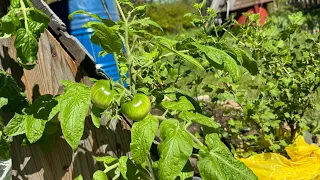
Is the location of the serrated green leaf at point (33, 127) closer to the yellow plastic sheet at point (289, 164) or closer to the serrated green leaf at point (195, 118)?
the serrated green leaf at point (195, 118)

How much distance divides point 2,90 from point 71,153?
534 mm

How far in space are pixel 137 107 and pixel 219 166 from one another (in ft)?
Answer: 1.10

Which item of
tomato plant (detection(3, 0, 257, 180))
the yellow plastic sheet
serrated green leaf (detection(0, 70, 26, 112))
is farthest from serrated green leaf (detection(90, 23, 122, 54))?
the yellow plastic sheet

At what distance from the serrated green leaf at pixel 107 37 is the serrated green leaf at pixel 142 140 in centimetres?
28

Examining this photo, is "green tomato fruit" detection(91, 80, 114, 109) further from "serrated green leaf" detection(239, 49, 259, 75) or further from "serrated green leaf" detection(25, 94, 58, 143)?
"serrated green leaf" detection(239, 49, 259, 75)

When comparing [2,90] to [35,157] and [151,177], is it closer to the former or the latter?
[35,157]

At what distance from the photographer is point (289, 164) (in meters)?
2.91

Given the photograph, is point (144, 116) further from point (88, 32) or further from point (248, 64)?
point (88, 32)

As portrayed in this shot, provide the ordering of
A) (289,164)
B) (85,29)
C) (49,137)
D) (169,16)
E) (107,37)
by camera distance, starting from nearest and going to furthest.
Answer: (107,37) → (49,137) → (289,164) → (85,29) → (169,16)

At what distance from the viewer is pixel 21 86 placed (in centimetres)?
215

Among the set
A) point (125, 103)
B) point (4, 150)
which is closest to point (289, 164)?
point (125, 103)

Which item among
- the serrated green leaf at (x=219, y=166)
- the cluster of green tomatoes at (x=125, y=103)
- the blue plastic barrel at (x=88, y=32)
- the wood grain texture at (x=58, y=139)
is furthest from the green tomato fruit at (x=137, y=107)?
the blue plastic barrel at (x=88, y=32)

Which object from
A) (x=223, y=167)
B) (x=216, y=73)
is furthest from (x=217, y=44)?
(x=216, y=73)

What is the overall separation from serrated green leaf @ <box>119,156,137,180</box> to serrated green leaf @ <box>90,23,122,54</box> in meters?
0.45
